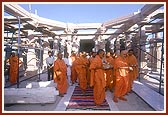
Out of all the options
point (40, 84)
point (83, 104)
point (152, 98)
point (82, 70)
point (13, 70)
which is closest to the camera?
point (83, 104)

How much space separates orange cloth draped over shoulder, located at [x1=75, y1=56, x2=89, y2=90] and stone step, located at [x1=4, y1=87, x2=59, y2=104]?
80.5 inches

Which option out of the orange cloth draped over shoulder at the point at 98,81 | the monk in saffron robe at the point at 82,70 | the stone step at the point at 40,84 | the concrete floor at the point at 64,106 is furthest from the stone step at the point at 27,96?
the monk in saffron robe at the point at 82,70

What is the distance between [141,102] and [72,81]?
13.8 feet

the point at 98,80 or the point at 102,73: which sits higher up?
the point at 102,73

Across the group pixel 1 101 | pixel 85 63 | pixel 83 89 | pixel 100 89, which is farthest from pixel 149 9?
pixel 1 101

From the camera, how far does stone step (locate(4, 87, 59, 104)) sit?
19.7 ft

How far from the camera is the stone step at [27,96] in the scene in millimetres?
6000

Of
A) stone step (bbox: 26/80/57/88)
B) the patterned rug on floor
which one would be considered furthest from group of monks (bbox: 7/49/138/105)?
stone step (bbox: 26/80/57/88)

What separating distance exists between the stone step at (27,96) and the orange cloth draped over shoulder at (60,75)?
1109 millimetres

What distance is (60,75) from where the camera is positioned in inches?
→ 288

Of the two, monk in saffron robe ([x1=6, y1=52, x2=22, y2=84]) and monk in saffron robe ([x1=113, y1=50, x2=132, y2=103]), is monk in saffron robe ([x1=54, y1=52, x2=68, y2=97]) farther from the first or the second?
monk in saffron robe ([x1=6, y1=52, x2=22, y2=84])

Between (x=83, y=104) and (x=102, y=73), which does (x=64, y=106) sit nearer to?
(x=83, y=104)

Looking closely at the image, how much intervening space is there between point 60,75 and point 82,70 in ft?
4.10

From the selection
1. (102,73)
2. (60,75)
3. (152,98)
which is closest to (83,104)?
(102,73)
